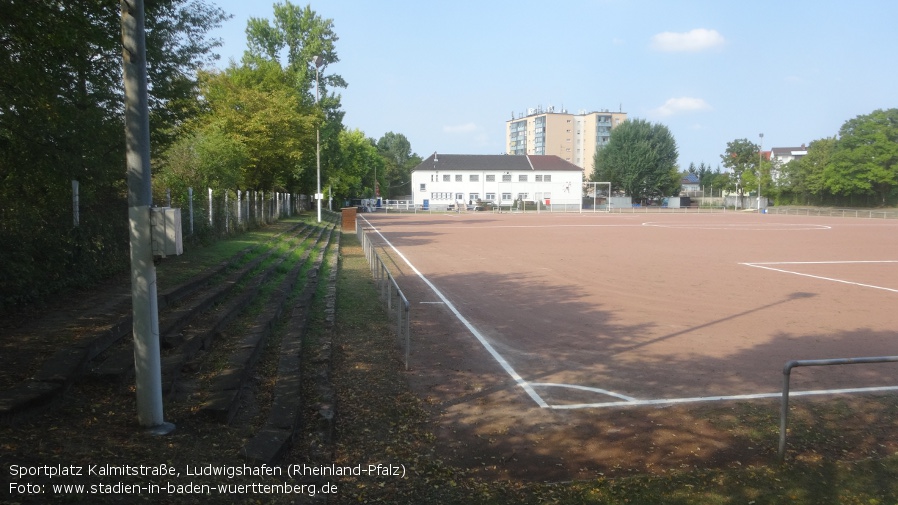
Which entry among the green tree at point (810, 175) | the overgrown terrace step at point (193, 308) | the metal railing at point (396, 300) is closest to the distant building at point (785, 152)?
the green tree at point (810, 175)

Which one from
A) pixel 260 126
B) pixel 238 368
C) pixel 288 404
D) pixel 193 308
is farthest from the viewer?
pixel 260 126

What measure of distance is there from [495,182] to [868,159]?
49.5 meters

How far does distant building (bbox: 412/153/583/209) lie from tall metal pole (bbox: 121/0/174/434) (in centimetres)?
9675

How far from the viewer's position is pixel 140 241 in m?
5.38

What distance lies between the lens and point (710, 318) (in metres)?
12.9

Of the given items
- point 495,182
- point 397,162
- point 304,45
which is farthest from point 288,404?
point 397,162

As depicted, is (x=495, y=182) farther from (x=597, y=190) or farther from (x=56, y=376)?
(x=56, y=376)

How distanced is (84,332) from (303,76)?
47.9 metres

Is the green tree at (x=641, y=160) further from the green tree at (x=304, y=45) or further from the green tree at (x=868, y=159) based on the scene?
the green tree at (x=304, y=45)

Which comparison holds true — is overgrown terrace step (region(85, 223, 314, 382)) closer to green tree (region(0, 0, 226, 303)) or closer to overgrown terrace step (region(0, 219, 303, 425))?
overgrown terrace step (region(0, 219, 303, 425))

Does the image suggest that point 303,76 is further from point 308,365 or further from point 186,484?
point 186,484

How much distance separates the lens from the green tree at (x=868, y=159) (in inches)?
3147

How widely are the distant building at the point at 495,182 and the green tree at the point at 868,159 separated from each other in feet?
114

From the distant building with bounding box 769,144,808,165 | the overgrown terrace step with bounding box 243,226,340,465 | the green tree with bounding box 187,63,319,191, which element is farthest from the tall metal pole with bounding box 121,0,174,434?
the distant building with bounding box 769,144,808,165
